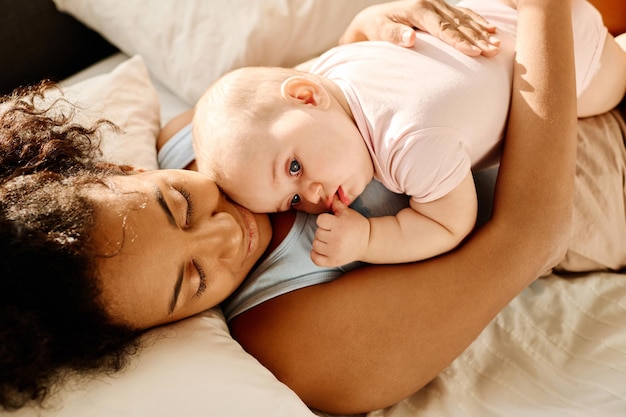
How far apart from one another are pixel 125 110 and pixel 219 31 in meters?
0.39

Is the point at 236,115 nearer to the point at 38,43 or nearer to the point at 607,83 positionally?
the point at 607,83

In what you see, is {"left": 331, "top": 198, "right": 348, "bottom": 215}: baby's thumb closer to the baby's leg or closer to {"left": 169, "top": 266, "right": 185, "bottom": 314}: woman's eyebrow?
{"left": 169, "top": 266, "right": 185, "bottom": 314}: woman's eyebrow

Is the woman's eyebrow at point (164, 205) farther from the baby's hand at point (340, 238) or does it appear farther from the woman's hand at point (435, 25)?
the woman's hand at point (435, 25)

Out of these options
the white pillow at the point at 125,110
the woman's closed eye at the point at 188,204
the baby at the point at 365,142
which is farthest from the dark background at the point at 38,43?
the woman's closed eye at the point at 188,204

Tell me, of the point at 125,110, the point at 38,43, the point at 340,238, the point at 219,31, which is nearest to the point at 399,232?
the point at 340,238

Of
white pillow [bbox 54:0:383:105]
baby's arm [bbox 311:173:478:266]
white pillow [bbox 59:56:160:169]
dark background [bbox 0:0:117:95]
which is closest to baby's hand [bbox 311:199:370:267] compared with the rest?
baby's arm [bbox 311:173:478:266]

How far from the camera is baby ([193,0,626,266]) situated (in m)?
0.99

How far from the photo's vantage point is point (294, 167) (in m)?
1.01

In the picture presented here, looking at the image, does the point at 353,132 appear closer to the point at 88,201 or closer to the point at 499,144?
the point at 499,144

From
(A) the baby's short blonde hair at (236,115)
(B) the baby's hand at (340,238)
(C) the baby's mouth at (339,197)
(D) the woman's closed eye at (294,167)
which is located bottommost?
(B) the baby's hand at (340,238)

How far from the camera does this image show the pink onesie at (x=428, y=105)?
99 cm

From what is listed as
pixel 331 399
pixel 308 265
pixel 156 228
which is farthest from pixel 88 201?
pixel 331 399

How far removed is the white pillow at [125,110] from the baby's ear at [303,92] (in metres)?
0.43

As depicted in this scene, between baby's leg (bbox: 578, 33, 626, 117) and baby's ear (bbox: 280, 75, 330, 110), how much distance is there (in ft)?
2.04
